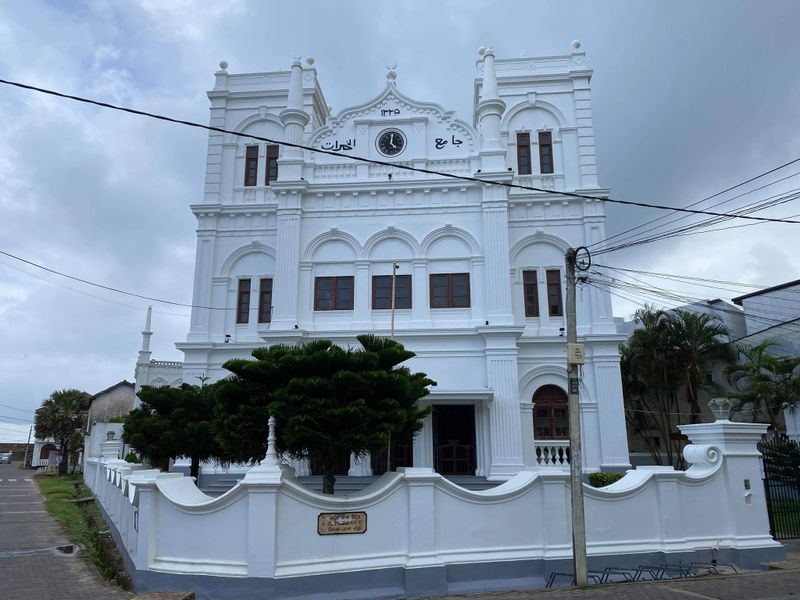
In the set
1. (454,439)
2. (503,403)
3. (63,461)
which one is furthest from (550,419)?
(63,461)

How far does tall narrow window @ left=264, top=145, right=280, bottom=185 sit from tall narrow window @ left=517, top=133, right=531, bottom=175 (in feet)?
30.3

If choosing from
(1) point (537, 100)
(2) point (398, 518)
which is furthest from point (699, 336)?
(2) point (398, 518)

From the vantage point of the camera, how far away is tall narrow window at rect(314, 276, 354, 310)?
2112cm

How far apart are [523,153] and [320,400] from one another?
16731 mm

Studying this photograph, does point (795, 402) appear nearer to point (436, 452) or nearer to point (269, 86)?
point (436, 452)

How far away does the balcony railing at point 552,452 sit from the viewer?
19.3 meters

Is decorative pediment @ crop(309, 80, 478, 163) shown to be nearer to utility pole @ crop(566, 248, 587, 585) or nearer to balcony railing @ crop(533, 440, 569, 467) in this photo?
balcony railing @ crop(533, 440, 569, 467)

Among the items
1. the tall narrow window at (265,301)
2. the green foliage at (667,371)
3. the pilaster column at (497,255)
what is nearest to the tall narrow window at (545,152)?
the pilaster column at (497,255)

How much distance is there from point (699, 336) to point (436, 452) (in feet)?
50.5

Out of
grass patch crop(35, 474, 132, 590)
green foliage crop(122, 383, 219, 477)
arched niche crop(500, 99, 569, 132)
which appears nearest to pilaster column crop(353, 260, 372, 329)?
green foliage crop(122, 383, 219, 477)

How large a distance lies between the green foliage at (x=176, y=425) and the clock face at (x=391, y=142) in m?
11.2

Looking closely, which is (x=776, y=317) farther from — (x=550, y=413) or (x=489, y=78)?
(x=489, y=78)

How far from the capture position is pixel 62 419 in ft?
140

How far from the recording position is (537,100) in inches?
938
